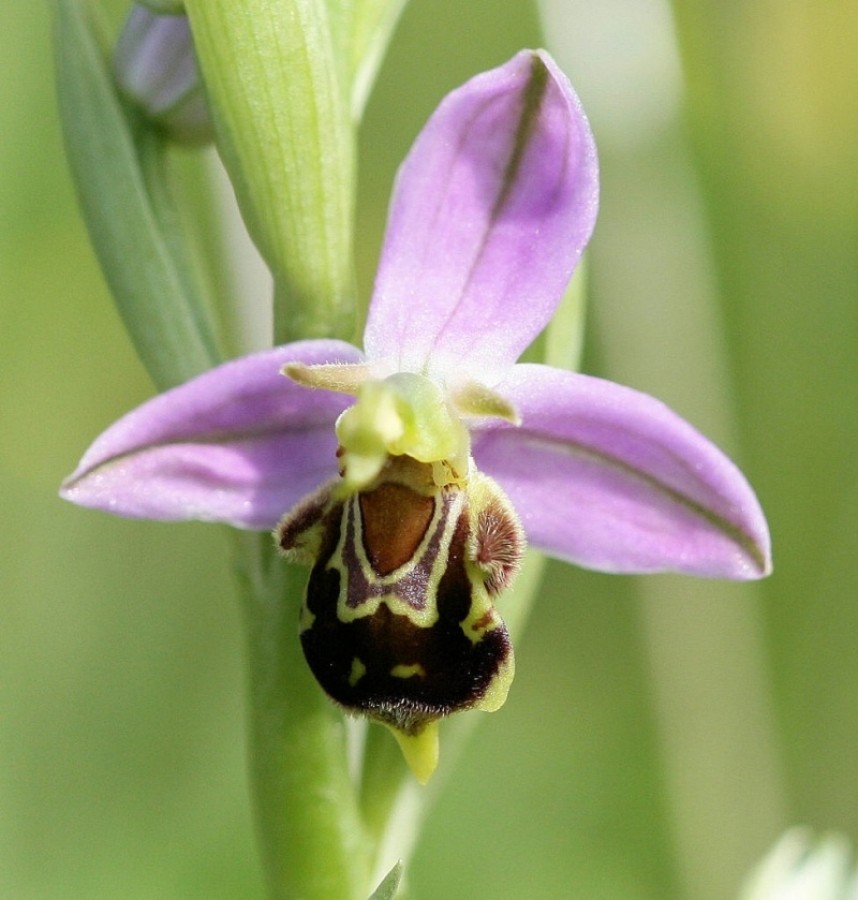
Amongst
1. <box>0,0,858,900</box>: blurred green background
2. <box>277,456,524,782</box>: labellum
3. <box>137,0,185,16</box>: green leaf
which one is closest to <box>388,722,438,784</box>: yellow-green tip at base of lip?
<box>277,456,524,782</box>: labellum

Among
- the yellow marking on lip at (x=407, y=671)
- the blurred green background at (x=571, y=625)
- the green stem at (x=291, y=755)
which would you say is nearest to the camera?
the yellow marking on lip at (x=407, y=671)

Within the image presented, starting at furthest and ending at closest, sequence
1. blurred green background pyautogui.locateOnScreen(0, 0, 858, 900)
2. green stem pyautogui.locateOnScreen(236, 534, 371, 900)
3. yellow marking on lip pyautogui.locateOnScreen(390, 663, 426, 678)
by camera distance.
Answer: blurred green background pyautogui.locateOnScreen(0, 0, 858, 900), green stem pyautogui.locateOnScreen(236, 534, 371, 900), yellow marking on lip pyautogui.locateOnScreen(390, 663, 426, 678)

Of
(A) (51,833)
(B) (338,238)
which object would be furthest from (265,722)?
(A) (51,833)

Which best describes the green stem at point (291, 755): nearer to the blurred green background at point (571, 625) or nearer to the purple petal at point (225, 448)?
the purple petal at point (225, 448)

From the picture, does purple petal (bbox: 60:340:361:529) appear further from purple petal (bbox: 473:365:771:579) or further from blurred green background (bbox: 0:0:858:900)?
blurred green background (bbox: 0:0:858:900)

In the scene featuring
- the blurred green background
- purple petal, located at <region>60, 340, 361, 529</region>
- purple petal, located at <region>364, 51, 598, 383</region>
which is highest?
purple petal, located at <region>364, 51, 598, 383</region>

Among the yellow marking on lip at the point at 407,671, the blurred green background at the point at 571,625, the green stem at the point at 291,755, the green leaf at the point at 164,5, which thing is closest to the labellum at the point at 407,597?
the yellow marking on lip at the point at 407,671

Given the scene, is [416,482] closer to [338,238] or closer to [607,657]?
[338,238]
